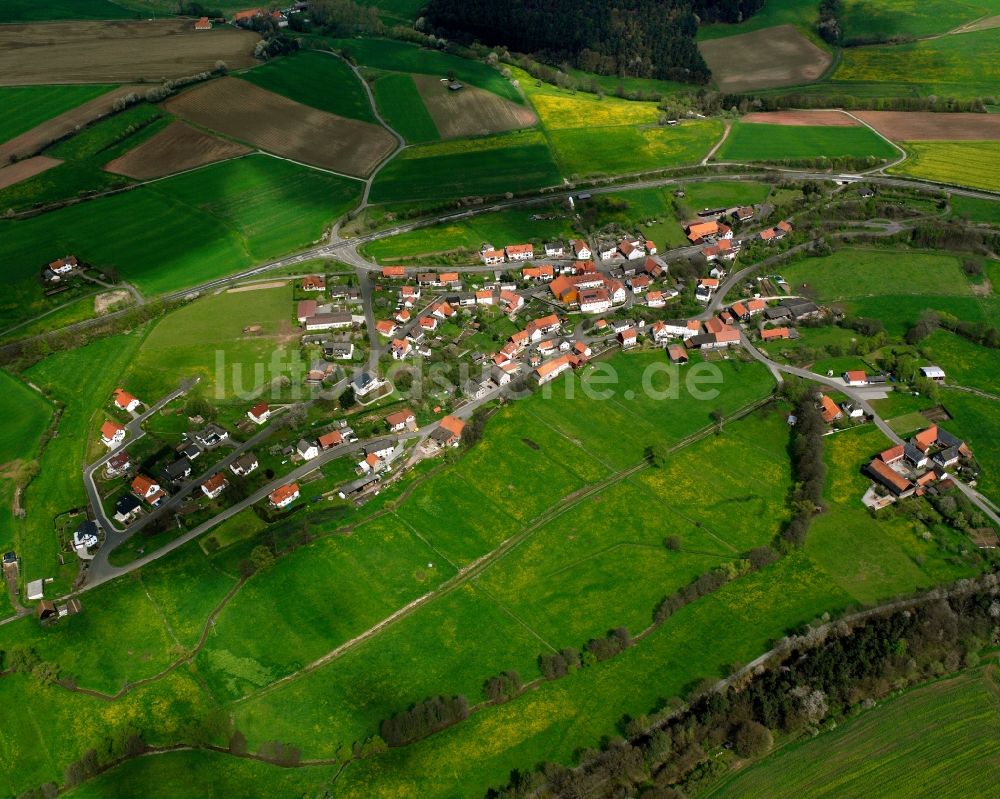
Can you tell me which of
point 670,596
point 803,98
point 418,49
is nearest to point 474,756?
point 670,596

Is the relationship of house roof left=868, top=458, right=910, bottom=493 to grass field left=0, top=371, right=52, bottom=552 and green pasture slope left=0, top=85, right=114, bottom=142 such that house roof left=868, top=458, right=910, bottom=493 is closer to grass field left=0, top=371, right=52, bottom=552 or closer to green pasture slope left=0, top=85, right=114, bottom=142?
grass field left=0, top=371, right=52, bottom=552

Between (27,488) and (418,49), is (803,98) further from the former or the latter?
(27,488)

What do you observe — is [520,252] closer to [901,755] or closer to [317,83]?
[317,83]

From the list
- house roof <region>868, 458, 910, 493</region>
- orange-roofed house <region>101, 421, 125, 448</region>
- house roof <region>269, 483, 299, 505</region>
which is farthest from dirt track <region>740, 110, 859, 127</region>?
orange-roofed house <region>101, 421, 125, 448</region>

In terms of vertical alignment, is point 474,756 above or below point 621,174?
below

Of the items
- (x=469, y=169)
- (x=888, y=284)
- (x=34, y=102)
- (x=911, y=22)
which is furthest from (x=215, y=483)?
(x=911, y=22)
